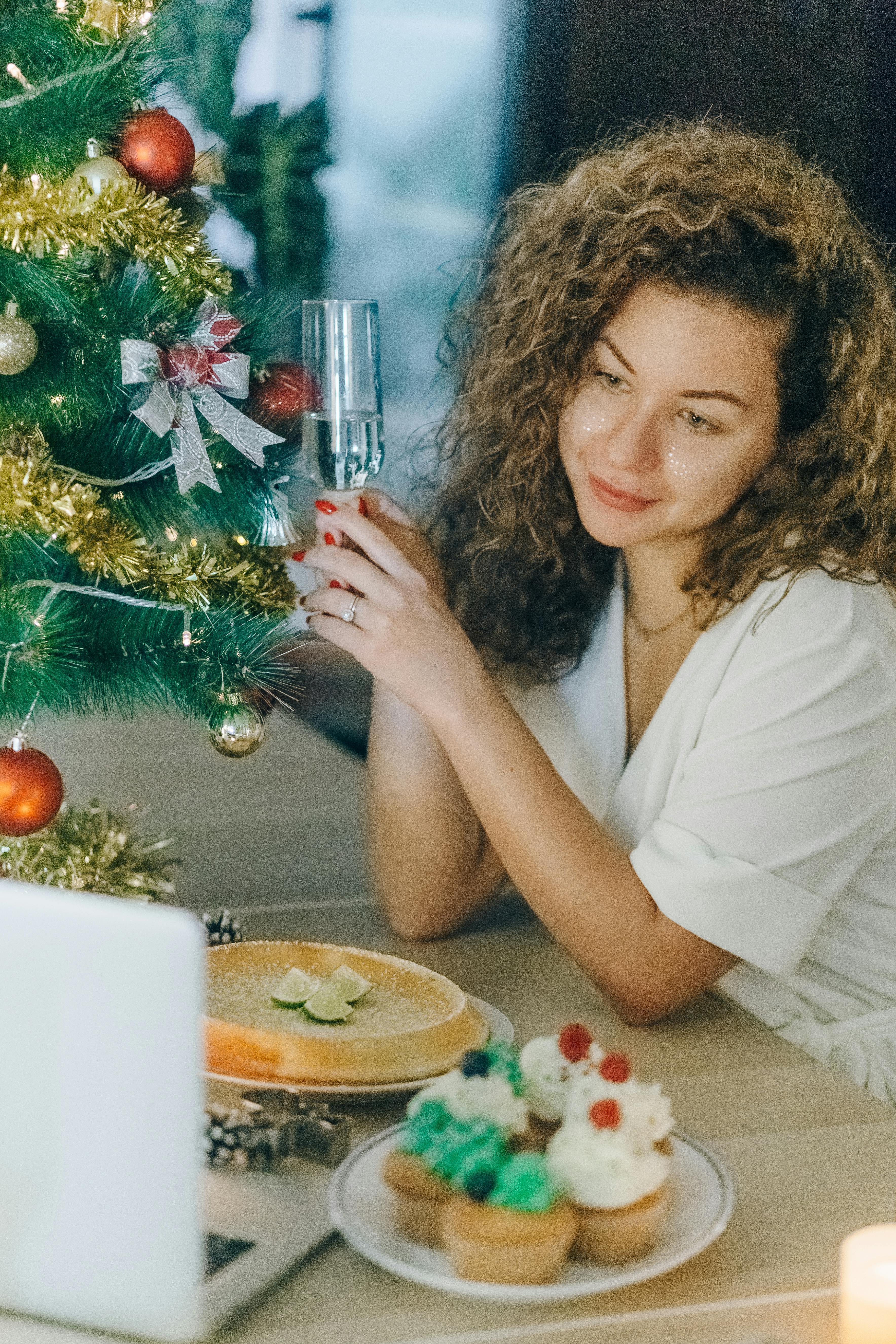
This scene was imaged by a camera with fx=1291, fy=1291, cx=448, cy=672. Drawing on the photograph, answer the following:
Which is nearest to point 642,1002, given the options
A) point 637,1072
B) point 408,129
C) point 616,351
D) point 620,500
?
point 637,1072

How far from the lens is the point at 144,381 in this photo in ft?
3.07

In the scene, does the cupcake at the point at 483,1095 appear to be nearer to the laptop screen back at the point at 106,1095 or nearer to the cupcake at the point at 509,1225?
the cupcake at the point at 509,1225

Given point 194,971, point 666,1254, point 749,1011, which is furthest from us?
point 749,1011

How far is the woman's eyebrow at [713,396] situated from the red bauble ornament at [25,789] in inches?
24.7

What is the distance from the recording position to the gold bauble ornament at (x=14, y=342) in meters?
0.87

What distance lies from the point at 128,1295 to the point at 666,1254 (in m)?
0.25

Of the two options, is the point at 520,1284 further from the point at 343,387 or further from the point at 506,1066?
the point at 343,387

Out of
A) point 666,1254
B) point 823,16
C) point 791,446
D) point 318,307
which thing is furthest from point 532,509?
point 666,1254

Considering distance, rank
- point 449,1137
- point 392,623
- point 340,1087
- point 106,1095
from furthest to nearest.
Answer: point 392,623 → point 340,1087 → point 449,1137 → point 106,1095

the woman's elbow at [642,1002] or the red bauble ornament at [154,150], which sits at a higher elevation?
the red bauble ornament at [154,150]

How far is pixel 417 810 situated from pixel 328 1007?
1.54ft

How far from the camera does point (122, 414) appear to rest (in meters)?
0.98

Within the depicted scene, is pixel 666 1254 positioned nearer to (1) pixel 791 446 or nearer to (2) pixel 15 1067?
(2) pixel 15 1067

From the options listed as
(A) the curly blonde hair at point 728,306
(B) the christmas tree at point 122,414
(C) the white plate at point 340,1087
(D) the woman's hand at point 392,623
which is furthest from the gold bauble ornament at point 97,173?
(C) the white plate at point 340,1087
